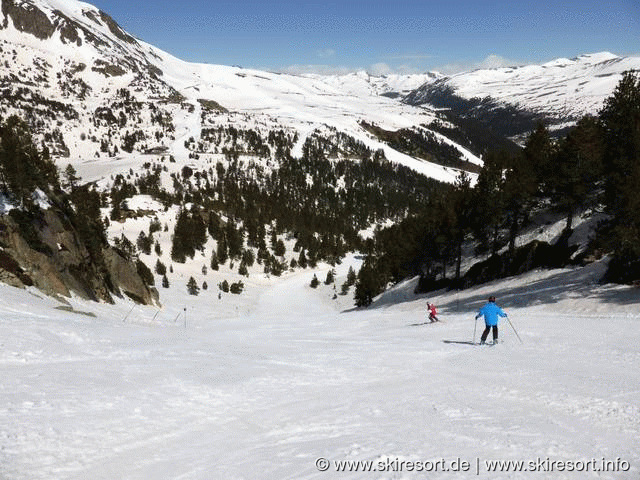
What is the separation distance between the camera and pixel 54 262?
1069 inches

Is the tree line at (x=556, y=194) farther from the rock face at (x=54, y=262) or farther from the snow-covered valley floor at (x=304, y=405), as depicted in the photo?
the rock face at (x=54, y=262)

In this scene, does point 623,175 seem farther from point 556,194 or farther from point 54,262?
point 54,262

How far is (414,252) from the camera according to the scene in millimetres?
59250

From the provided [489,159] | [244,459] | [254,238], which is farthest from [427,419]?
[254,238]

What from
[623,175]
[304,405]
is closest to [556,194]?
[623,175]

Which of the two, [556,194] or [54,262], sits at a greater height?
[556,194]

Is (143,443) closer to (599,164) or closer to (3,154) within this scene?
(3,154)

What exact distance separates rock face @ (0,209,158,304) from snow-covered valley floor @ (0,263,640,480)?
666cm

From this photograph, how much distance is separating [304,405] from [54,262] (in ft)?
80.6

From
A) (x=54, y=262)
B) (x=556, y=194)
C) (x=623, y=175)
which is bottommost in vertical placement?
(x=54, y=262)

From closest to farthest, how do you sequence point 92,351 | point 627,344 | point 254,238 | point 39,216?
point 92,351 → point 627,344 → point 39,216 → point 254,238

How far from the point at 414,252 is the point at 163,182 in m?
130

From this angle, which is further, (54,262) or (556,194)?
(556,194)

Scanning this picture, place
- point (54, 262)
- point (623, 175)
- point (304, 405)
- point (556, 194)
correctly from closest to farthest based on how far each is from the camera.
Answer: point (304, 405) → point (54, 262) → point (623, 175) → point (556, 194)
